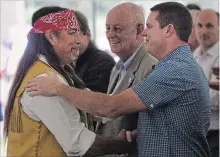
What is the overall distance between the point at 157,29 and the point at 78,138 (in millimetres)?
612

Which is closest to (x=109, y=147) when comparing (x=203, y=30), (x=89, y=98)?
(x=89, y=98)

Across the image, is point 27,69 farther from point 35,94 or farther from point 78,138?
point 78,138

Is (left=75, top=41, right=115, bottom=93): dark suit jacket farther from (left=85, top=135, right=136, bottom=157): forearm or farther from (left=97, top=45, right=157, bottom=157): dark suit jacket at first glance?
(left=85, top=135, right=136, bottom=157): forearm

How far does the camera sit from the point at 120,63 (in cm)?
269

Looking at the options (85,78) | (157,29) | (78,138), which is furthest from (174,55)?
(85,78)

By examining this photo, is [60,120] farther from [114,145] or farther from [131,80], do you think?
[131,80]

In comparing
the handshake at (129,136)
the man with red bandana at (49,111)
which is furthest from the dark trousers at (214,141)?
the man with red bandana at (49,111)

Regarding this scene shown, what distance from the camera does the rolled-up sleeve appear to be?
6.32ft

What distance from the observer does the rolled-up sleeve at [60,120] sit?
1.93 metres

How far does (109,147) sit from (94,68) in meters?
1.00

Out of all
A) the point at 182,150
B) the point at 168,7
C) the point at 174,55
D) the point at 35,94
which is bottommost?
the point at 182,150

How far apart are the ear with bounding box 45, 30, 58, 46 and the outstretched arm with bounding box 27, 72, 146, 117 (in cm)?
17

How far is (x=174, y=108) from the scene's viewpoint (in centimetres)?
195

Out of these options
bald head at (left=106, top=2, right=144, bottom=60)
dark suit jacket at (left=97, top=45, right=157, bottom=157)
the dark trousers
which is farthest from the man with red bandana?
the dark trousers
